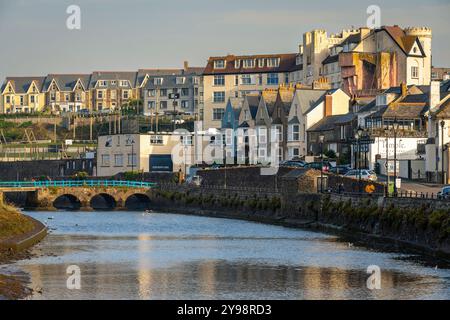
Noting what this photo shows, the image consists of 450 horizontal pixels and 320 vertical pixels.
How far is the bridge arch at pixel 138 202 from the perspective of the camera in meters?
132

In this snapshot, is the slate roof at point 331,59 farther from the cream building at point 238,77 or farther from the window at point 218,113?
A: the window at point 218,113

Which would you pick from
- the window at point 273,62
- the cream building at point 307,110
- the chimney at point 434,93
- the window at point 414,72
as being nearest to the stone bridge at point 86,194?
the cream building at point 307,110

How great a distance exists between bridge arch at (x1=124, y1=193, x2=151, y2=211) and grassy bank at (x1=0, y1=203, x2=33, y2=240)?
45118 millimetres

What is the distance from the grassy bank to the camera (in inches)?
2932

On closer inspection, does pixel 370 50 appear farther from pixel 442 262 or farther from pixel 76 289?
pixel 76 289

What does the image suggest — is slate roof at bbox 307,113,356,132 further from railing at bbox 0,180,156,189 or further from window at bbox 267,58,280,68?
window at bbox 267,58,280,68

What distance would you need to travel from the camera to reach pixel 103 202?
140m

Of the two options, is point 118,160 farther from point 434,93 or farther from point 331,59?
point 434,93

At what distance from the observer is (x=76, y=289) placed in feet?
175

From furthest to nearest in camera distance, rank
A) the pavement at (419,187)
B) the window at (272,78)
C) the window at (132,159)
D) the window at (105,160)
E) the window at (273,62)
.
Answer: the window at (273,62) < the window at (272,78) < the window at (105,160) < the window at (132,159) < the pavement at (419,187)

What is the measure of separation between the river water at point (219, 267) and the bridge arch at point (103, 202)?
40.1 metres

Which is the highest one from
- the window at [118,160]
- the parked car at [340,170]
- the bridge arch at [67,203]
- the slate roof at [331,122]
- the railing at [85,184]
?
the slate roof at [331,122]
